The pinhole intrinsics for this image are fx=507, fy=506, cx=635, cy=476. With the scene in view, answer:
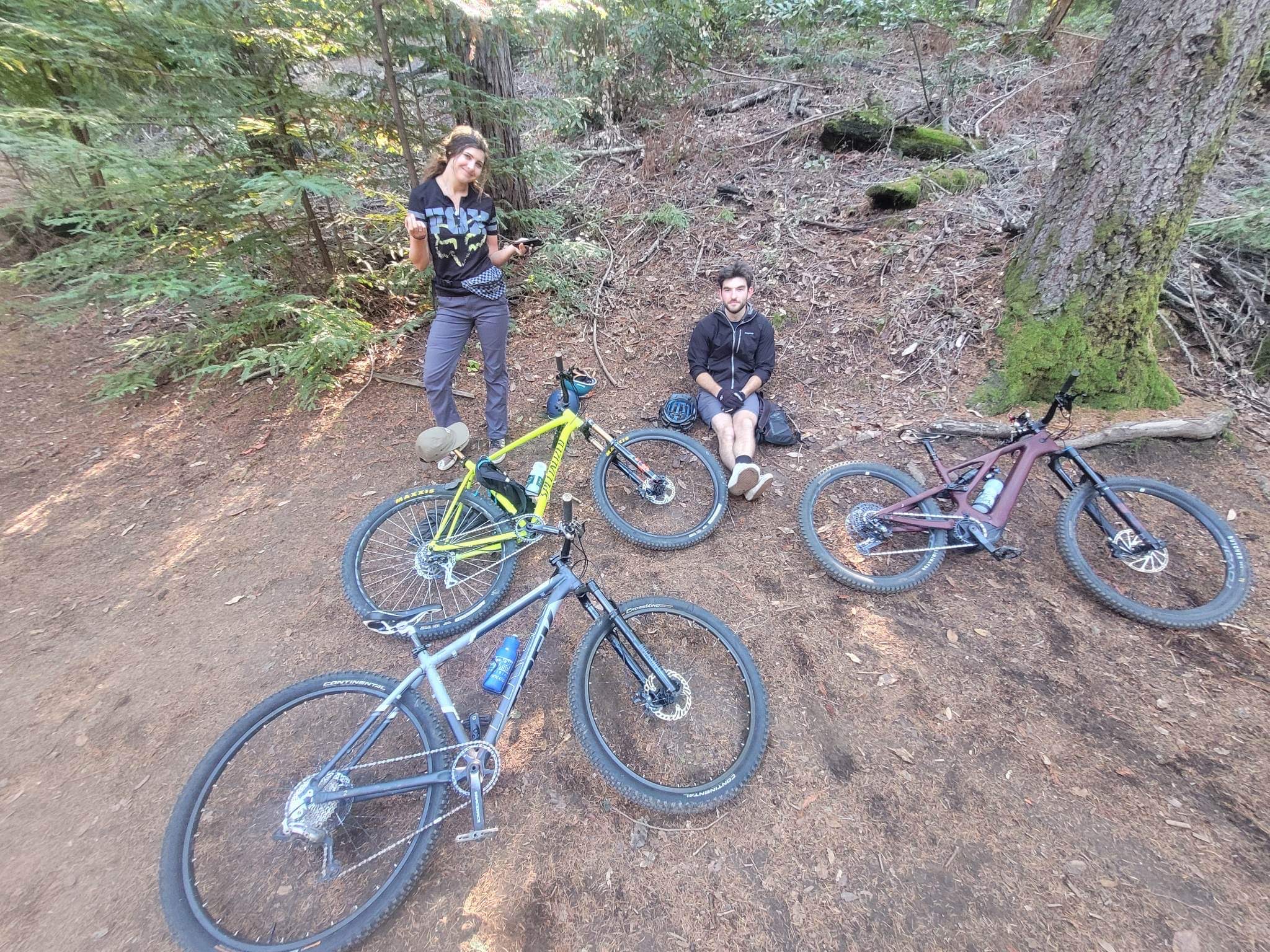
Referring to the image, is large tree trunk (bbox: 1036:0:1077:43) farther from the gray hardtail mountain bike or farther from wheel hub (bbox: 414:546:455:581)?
wheel hub (bbox: 414:546:455:581)

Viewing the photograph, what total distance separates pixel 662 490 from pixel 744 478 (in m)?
0.62

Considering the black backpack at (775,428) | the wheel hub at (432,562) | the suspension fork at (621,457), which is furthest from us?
the black backpack at (775,428)

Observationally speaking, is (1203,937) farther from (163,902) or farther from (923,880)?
(163,902)

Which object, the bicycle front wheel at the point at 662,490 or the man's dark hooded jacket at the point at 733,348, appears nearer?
the bicycle front wheel at the point at 662,490

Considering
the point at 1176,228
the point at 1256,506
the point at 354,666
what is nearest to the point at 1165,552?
the point at 1256,506

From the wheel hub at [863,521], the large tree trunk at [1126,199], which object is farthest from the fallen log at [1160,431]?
the wheel hub at [863,521]

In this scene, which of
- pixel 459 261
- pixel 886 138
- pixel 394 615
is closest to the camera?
pixel 394 615

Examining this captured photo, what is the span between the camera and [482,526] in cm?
331

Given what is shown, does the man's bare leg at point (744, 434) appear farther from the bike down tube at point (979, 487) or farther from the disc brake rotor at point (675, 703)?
the disc brake rotor at point (675, 703)

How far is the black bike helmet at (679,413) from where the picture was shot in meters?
4.44

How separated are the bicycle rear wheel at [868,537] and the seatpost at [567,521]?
1.86 m

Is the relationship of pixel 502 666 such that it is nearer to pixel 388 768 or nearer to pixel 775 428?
pixel 388 768

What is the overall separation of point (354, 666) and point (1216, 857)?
170 inches

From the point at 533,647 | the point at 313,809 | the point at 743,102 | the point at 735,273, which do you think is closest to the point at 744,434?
the point at 735,273
